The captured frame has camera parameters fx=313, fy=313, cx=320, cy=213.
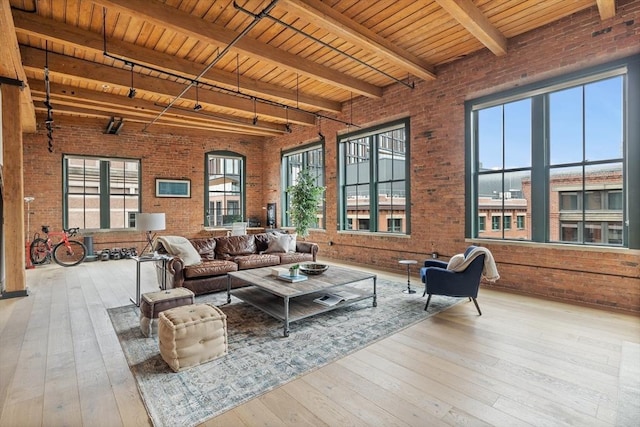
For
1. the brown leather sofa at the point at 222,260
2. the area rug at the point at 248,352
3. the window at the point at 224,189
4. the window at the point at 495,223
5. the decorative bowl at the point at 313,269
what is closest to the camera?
the area rug at the point at 248,352

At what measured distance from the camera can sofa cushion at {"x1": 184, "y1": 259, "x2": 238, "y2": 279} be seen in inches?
178

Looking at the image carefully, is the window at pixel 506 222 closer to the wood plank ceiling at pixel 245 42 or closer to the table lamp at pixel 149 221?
the wood plank ceiling at pixel 245 42

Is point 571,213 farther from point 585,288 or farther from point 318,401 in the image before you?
point 318,401

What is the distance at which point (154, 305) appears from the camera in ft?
10.3

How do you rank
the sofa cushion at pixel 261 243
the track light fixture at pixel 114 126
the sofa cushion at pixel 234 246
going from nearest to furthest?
1. the sofa cushion at pixel 234 246
2. the sofa cushion at pixel 261 243
3. the track light fixture at pixel 114 126

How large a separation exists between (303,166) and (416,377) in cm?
742

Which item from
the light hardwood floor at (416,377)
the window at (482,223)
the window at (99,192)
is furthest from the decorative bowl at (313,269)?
the window at (99,192)

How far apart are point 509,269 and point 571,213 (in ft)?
3.77

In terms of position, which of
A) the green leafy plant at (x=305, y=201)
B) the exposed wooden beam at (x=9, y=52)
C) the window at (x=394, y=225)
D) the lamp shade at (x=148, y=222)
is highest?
the exposed wooden beam at (x=9, y=52)

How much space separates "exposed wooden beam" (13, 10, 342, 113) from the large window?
3739 millimetres

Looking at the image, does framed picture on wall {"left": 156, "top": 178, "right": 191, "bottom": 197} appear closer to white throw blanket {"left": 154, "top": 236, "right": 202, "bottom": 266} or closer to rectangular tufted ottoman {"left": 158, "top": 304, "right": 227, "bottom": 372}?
white throw blanket {"left": 154, "top": 236, "right": 202, "bottom": 266}

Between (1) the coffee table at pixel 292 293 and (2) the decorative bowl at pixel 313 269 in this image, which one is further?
(2) the decorative bowl at pixel 313 269

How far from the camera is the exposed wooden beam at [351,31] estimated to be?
3.56m

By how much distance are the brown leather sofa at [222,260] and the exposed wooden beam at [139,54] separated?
2824 mm
